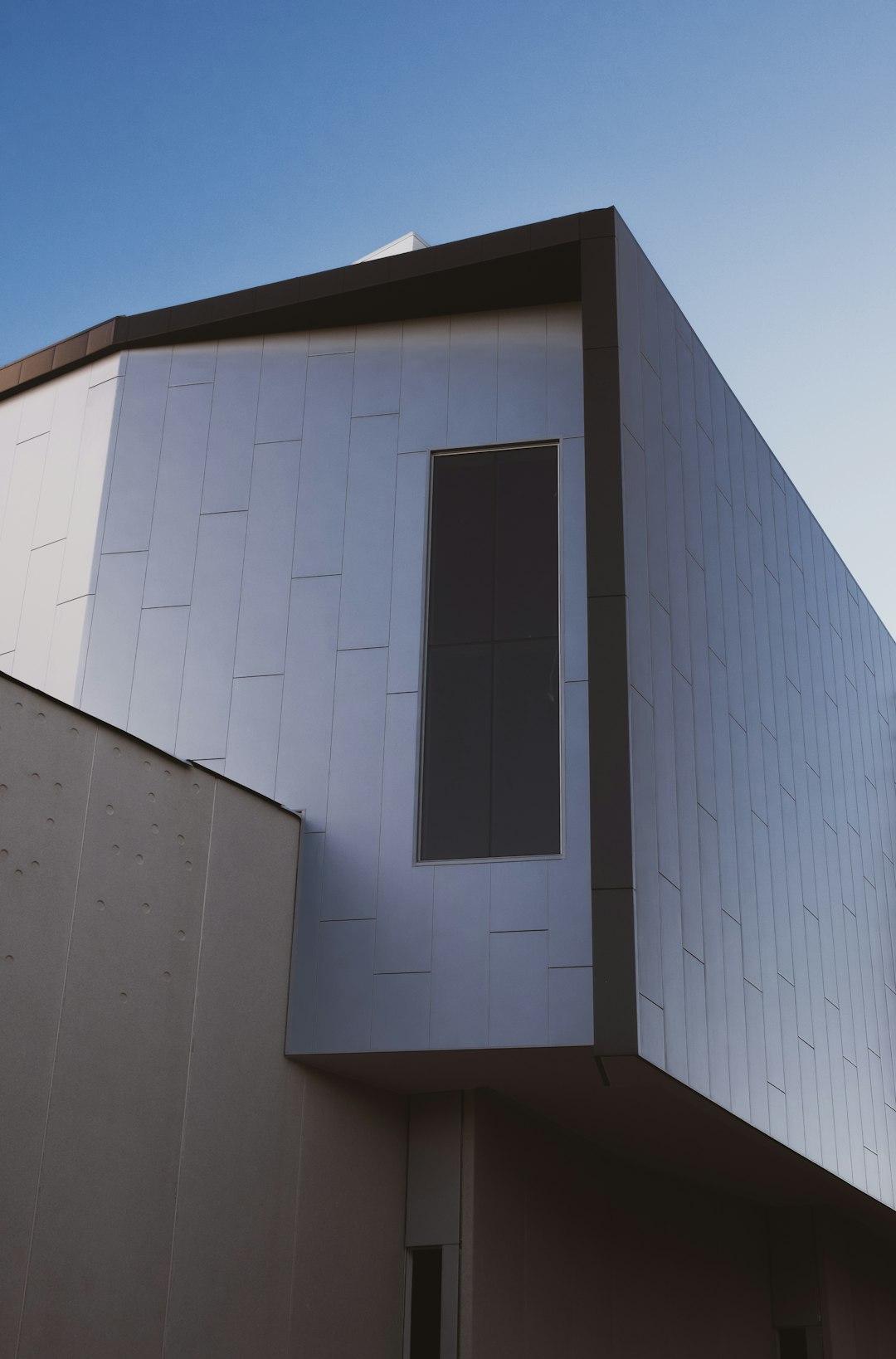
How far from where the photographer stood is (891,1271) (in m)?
19.3

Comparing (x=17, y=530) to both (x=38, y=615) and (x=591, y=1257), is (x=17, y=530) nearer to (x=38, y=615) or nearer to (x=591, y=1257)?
(x=38, y=615)

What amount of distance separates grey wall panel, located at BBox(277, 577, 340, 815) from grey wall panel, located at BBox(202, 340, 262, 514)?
1262mm

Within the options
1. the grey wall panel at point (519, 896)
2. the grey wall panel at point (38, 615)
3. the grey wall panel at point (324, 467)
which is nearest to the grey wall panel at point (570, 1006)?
the grey wall panel at point (519, 896)

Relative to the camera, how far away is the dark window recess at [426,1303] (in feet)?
33.6

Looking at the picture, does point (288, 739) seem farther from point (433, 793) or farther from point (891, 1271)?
point (891, 1271)

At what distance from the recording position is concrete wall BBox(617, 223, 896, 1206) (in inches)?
406

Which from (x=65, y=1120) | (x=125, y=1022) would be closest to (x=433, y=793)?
(x=125, y=1022)

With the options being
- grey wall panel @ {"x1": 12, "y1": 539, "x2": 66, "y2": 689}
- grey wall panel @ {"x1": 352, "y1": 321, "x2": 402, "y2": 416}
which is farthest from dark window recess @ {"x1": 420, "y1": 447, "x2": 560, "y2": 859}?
grey wall panel @ {"x1": 12, "y1": 539, "x2": 66, "y2": 689}

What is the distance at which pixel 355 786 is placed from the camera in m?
10.9

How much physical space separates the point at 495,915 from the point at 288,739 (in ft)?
8.10

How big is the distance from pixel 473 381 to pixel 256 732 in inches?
152

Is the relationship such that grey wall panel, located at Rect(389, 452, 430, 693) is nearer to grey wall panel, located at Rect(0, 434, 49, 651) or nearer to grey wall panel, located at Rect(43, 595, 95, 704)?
grey wall panel, located at Rect(43, 595, 95, 704)

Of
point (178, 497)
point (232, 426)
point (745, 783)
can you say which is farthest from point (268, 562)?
point (745, 783)

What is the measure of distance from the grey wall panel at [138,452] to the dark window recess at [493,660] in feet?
9.37
